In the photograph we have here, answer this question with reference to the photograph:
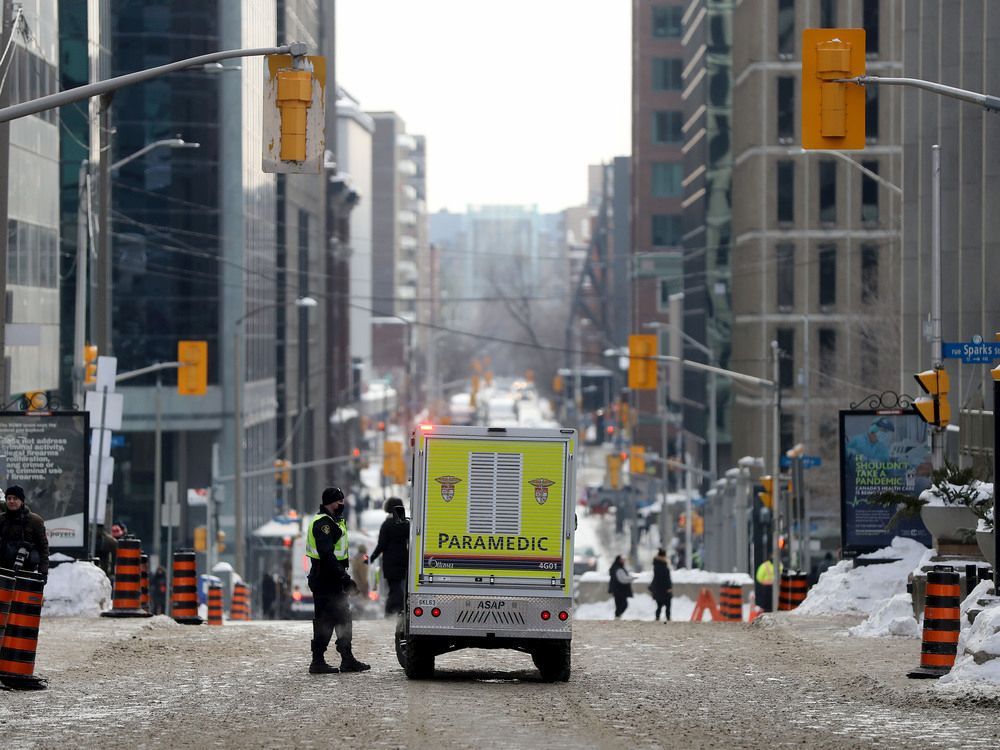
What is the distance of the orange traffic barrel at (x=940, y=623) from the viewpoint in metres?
19.2

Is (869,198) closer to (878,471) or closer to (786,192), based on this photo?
(786,192)

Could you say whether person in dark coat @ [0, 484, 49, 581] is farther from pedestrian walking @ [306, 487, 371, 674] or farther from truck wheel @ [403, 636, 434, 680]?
truck wheel @ [403, 636, 434, 680]

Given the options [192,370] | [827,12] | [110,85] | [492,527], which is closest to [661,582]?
[192,370]

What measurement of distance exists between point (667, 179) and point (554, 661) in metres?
123


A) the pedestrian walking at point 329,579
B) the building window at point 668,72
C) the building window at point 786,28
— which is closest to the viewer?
the pedestrian walking at point 329,579

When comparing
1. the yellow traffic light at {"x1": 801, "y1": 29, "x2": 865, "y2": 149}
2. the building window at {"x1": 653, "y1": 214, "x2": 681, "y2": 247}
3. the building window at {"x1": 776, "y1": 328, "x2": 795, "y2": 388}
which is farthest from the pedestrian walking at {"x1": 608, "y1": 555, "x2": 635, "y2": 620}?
the building window at {"x1": 653, "y1": 214, "x2": 681, "y2": 247}

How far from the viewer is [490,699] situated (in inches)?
680

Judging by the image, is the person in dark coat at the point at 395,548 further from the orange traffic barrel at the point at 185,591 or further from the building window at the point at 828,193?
the building window at the point at 828,193

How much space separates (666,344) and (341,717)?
374ft

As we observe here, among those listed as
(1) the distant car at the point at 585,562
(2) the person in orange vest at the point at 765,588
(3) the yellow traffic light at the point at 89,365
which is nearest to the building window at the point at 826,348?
(1) the distant car at the point at 585,562

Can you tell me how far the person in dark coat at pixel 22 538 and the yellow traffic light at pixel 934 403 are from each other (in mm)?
17321

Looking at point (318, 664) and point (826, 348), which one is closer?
point (318, 664)

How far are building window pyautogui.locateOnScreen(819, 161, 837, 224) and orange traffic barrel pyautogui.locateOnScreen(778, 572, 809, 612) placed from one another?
4645 centimetres

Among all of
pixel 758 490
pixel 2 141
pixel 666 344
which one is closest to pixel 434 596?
pixel 2 141
